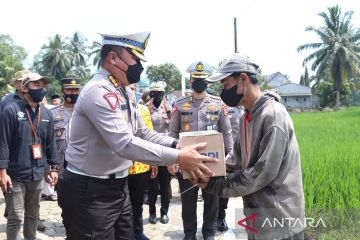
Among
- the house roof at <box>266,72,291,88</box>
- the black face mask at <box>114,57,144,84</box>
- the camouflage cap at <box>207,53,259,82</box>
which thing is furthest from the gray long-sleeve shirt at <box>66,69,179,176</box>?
the house roof at <box>266,72,291,88</box>

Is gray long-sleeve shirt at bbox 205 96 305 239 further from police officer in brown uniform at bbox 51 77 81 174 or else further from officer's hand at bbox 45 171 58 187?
police officer in brown uniform at bbox 51 77 81 174

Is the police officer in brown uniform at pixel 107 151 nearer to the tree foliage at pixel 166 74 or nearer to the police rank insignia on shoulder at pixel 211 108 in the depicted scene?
the police rank insignia on shoulder at pixel 211 108

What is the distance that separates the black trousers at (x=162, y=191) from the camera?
16.3 ft

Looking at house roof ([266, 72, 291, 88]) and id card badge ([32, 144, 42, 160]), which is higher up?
id card badge ([32, 144, 42, 160])

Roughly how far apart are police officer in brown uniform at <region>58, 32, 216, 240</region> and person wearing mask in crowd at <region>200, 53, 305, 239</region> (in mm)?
252

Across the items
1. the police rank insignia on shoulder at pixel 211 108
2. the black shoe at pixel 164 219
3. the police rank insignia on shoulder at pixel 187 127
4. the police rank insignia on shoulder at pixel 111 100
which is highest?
the police rank insignia on shoulder at pixel 111 100

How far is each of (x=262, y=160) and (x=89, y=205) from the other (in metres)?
1.11

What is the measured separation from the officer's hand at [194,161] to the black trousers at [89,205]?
0.52 meters

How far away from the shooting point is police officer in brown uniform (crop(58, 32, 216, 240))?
7.04 feet

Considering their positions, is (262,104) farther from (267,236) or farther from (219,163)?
(267,236)

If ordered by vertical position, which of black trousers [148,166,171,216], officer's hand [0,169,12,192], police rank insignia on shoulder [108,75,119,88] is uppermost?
police rank insignia on shoulder [108,75,119,88]

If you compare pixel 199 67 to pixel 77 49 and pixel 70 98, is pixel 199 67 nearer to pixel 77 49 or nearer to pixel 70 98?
pixel 70 98

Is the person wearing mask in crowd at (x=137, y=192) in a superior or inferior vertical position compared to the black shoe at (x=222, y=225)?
superior

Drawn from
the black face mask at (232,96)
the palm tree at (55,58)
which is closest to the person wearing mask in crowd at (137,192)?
Result: the black face mask at (232,96)
